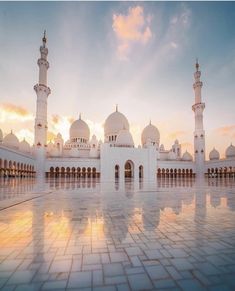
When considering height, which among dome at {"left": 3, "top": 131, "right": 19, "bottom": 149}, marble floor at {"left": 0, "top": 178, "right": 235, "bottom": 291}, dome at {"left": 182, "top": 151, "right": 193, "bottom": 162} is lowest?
marble floor at {"left": 0, "top": 178, "right": 235, "bottom": 291}

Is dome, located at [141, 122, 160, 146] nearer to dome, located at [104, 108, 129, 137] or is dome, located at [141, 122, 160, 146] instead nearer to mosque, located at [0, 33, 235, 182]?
mosque, located at [0, 33, 235, 182]

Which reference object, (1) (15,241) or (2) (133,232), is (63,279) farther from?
(2) (133,232)

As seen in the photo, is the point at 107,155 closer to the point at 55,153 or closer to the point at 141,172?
the point at 141,172

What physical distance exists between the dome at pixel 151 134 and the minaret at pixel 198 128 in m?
9.33

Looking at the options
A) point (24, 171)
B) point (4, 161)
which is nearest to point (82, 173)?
point (24, 171)

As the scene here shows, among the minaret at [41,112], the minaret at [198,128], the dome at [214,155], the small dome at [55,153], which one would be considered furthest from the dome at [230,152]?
the minaret at [41,112]

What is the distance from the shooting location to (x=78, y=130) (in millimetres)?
44719

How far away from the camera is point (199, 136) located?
132ft

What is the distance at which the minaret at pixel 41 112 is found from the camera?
32906mm

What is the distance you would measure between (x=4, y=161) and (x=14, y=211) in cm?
2047

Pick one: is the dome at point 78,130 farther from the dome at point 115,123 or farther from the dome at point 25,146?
the dome at point 25,146

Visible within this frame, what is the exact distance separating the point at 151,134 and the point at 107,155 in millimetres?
15876

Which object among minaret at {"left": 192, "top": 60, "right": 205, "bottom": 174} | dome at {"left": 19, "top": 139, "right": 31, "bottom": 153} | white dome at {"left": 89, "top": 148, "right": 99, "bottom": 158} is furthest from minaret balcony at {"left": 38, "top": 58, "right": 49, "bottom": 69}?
minaret at {"left": 192, "top": 60, "right": 205, "bottom": 174}

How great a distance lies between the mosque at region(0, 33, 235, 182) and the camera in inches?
1302
